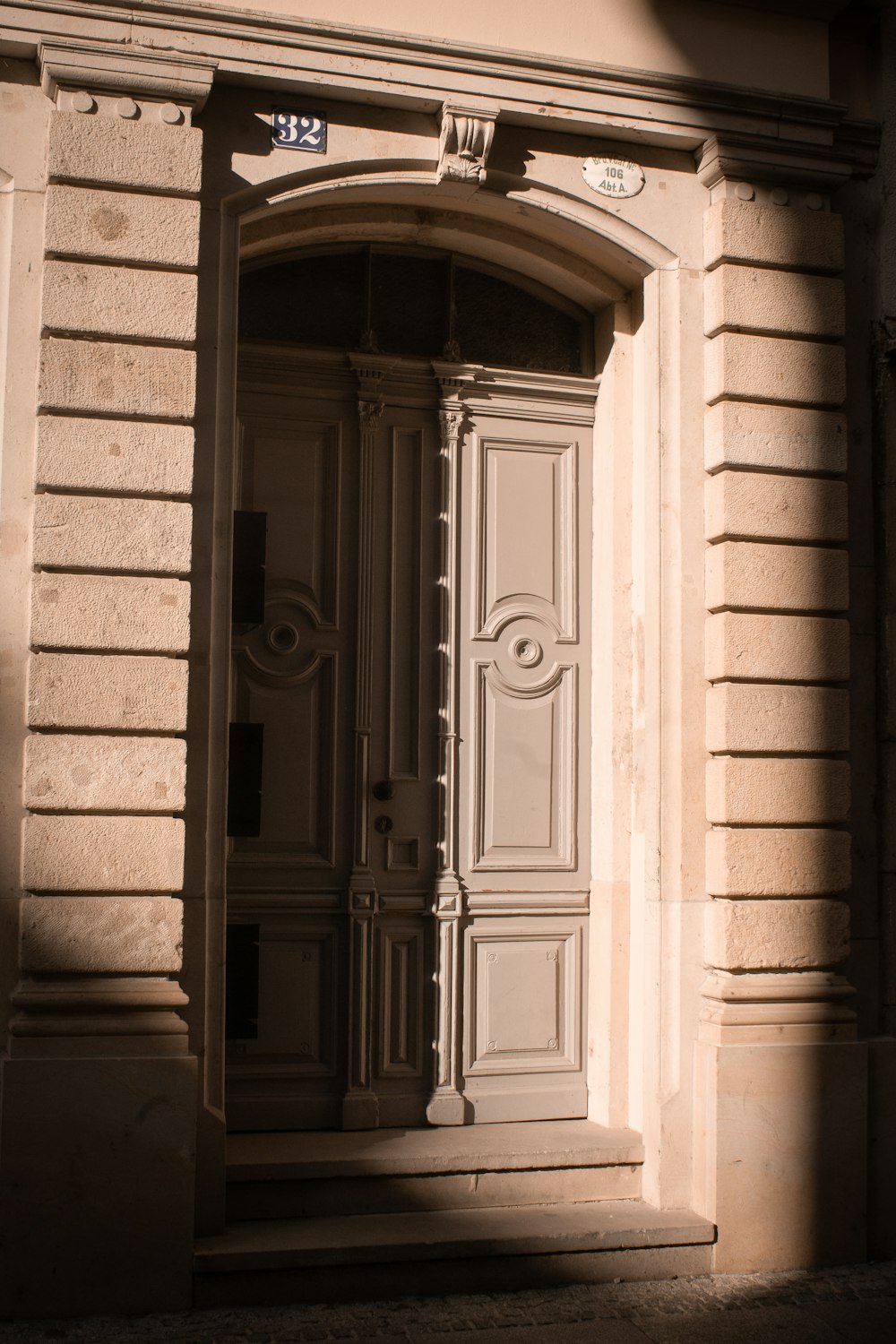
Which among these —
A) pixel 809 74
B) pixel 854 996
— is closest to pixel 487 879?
pixel 854 996

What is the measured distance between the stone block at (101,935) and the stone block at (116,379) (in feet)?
5.88

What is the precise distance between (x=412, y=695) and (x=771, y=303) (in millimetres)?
2276

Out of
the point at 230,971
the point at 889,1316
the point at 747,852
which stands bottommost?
the point at 889,1316

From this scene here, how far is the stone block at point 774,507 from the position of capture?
5676 millimetres

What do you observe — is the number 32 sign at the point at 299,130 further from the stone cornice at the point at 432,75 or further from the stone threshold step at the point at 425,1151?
the stone threshold step at the point at 425,1151

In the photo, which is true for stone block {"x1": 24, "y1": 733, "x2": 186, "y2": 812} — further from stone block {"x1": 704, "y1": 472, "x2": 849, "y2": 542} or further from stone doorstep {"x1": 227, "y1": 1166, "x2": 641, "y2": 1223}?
stone block {"x1": 704, "y1": 472, "x2": 849, "y2": 542}

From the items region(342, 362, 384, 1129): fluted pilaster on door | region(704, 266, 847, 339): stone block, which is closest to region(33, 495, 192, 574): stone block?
region(342, 362, 384, 1129): fluted pilaster on door

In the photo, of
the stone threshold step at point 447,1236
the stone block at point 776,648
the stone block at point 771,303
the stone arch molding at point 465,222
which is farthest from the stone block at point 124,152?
the stone threshold step at point 447,1236

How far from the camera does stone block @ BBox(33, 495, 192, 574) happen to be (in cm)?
498

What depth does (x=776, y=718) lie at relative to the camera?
223 inches

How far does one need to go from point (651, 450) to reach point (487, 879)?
201 centimetres

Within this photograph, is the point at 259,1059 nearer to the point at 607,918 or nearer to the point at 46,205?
the point at 607,918

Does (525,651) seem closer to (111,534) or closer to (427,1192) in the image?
(111,534)

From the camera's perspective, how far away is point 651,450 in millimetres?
5883
